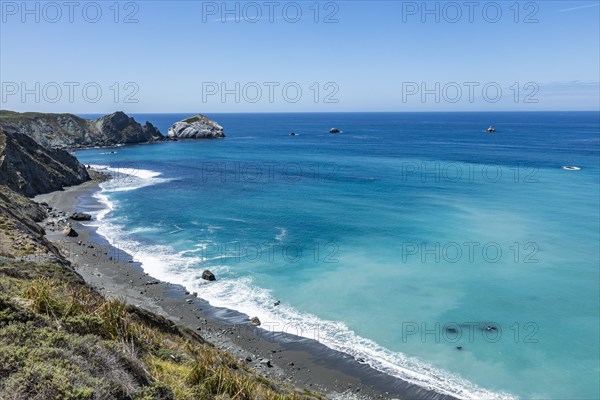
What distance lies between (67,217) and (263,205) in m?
25.1

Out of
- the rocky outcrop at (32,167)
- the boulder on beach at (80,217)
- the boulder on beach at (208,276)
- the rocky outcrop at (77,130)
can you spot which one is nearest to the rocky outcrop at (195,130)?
the rocky outcrop at (77,130)

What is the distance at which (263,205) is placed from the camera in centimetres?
6041

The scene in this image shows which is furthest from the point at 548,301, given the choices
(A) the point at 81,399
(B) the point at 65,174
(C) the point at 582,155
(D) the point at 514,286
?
(C) the point at 582,155

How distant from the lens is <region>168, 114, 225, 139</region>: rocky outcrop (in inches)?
6718

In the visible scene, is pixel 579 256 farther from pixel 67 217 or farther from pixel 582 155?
pixel 582 155

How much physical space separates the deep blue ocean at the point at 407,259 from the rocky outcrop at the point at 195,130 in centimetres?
8786

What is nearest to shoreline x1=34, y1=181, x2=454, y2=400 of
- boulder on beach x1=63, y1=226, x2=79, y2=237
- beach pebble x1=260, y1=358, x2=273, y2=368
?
beach pebble x1=260, y1=358, x2=273, y2=368

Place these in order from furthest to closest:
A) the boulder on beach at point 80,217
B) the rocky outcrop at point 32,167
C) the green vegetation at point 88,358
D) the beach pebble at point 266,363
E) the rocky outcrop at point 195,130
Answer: the rocky outcrop at point 195,130 < the rocky outcrop at point 32,167 < the boulder on beach at point 80,217 < the beach pebble at point 266,363 < the green vegetation at point 88,358

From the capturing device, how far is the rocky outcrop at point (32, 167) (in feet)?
198

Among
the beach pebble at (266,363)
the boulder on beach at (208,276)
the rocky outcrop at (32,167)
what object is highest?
the rocky outcrop at (32,167)

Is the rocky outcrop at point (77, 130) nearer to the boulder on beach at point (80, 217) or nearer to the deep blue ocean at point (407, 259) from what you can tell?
the deep blue ocean at point (407, 259)

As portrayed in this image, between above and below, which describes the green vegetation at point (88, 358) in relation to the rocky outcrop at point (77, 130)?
below

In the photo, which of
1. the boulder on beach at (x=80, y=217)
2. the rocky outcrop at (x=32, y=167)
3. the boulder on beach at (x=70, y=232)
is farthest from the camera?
the rocky outcrop at (x=32, y=167)

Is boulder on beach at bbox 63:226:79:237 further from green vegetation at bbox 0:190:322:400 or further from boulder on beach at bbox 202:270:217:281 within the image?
green vegetation at bbox 0:190:322:400
